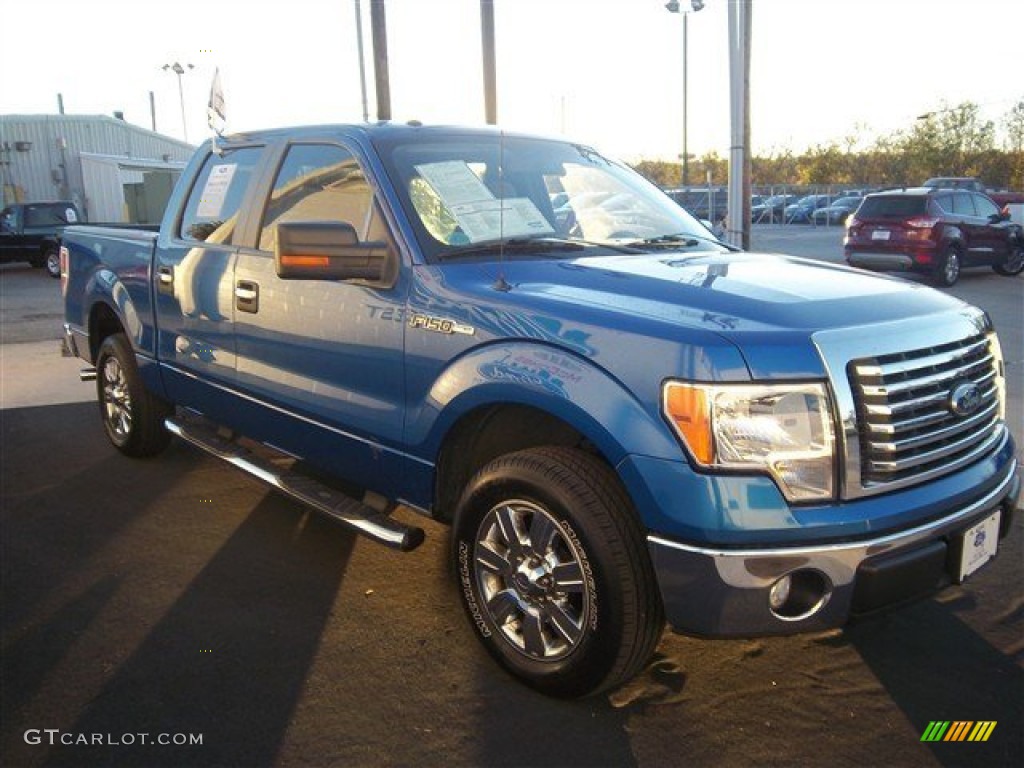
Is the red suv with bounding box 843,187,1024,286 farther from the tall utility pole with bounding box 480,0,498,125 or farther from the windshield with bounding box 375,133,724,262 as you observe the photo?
the windshield with bounding box 375,133,724,262

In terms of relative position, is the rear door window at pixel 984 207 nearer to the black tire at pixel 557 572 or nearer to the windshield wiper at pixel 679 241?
the windshield wiper at pixel 679 241

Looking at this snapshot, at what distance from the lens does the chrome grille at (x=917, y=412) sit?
2.46 m

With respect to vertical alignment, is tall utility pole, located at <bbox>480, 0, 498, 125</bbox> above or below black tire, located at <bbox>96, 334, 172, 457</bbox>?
above

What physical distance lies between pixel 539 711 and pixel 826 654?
1.11 metres

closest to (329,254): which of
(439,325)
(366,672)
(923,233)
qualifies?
(439,325)

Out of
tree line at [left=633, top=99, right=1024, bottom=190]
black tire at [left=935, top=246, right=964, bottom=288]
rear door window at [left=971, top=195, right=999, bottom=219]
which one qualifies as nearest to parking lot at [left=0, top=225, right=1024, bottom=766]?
black tire at [left=935, top=246, right=964, bottom=288]

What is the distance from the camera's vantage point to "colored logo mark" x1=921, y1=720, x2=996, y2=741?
2682 mm

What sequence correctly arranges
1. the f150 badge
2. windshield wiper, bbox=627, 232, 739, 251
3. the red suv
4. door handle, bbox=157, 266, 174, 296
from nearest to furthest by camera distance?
the f150 badge, windshield wiper, bbox=627, 232, 739, 251, door handle, bbox=157, 266, 174, 296, the red suv

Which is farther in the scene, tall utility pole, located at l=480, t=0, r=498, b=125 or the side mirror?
tall utility pole, located at l=480, t=0, r=498, b=125

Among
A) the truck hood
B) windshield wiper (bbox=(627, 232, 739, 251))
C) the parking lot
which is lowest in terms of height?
the parking lot

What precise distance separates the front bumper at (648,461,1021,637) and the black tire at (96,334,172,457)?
12.3 feet

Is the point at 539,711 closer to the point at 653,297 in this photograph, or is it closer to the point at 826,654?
the point at 826,654

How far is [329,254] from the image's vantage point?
10.0 ft

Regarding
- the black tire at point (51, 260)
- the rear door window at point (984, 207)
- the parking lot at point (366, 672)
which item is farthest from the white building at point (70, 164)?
the parking lot at point (366, 672)
